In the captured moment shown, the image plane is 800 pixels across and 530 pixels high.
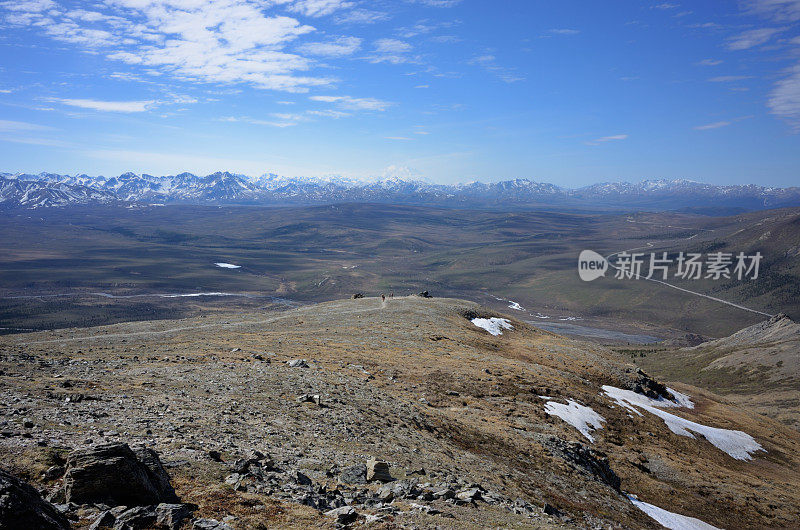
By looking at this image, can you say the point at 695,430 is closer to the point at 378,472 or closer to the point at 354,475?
the point at 378,472

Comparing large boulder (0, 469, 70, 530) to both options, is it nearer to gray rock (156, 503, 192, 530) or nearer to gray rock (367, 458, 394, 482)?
gray rock (156, 503, 192, 530)

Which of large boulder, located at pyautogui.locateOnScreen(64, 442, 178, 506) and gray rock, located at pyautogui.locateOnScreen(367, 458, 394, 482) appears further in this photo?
gray rock, located at pyautogui.locateOnScreen(367, 458, 394, 482)

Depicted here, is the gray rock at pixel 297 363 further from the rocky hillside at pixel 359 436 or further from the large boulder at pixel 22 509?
the large boulder at pixel 22 509

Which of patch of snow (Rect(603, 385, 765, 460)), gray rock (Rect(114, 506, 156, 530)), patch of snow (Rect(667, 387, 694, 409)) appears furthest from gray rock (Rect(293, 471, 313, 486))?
patch of snow (Rect(667, 387, 694, 409))

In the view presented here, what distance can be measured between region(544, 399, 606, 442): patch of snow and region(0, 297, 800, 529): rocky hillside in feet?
0.57

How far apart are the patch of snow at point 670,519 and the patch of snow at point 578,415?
22.8 ft

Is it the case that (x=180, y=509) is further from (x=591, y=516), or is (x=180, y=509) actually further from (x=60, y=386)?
(x=591, y=516)

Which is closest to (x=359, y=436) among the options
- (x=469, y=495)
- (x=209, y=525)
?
(x=469, y=495)

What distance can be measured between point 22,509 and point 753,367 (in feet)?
451

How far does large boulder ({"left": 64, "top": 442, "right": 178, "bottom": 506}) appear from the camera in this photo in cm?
1080

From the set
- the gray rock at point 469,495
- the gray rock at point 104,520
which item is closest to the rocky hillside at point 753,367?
the gray rock at point 469,495

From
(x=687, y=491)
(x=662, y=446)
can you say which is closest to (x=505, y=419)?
(x=687, y=491)

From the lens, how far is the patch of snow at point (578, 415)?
3347cm

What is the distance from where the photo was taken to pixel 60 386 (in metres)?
19.3
